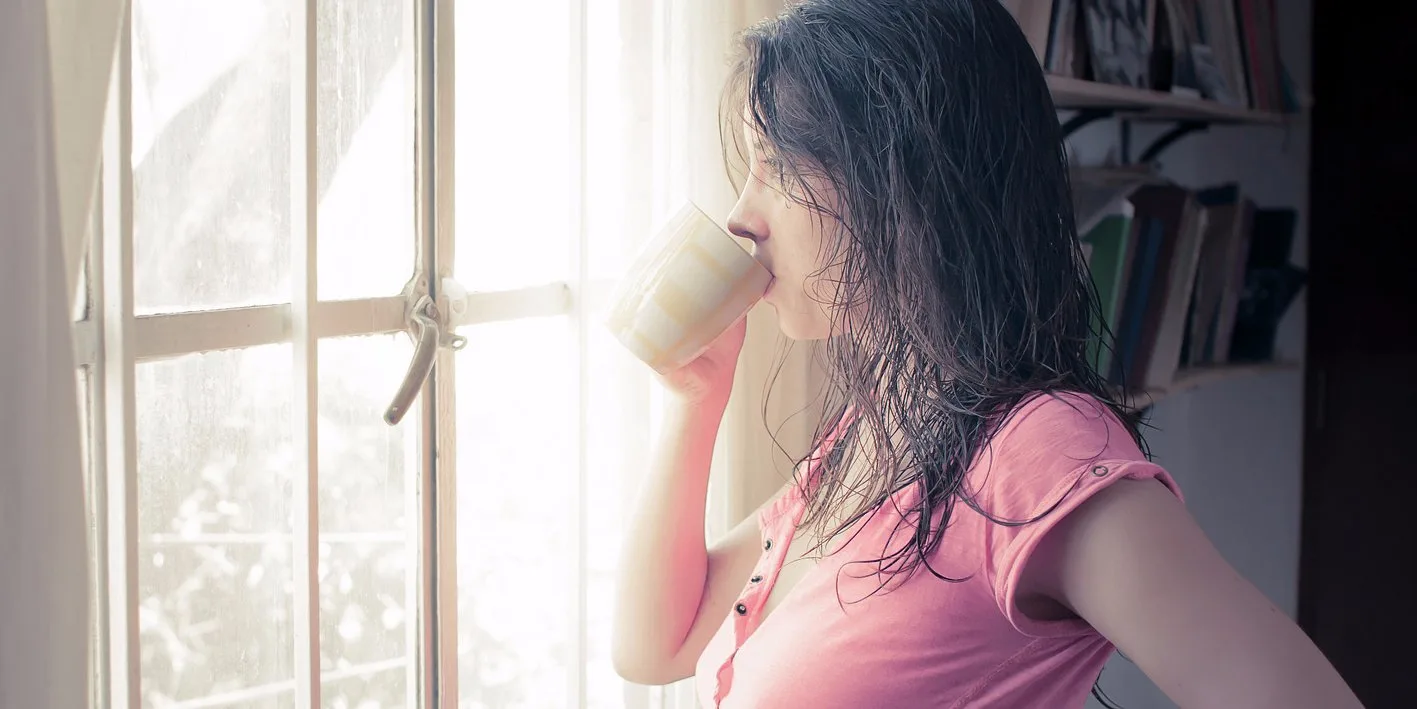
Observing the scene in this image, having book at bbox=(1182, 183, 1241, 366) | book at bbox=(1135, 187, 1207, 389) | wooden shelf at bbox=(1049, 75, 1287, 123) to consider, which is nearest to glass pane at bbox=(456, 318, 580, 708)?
wooden shelf at bbox=(1049, 75, 1287, 123)

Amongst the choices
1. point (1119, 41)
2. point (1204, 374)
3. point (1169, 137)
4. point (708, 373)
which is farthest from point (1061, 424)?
point (1169, 137)

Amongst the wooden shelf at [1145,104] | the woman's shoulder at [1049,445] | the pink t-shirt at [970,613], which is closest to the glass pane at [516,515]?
the pink t-shirt at [970,613]

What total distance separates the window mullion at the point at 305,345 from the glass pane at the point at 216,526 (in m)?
0.01

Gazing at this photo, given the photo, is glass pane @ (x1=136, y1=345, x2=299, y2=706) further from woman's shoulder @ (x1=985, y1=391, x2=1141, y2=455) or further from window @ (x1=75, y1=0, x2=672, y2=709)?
woman's shoulder @ (x1=985, y1=391, x2=1141, y2=455)

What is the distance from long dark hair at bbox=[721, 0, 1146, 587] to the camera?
78cm

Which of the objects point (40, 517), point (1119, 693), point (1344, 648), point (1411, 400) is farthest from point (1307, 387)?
point (40, 517)

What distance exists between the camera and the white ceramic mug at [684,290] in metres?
0.83

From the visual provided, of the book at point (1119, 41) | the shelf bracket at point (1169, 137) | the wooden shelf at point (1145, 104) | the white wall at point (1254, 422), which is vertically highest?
the book at point (1119, 41)

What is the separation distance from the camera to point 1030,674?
2.48 feet

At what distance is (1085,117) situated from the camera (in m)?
1.95

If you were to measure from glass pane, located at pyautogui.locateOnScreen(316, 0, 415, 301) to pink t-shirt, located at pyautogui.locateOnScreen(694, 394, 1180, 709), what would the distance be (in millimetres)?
407

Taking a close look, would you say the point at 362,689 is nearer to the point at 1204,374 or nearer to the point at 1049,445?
the point at 1049,445

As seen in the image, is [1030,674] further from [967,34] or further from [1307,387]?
[1307,387]

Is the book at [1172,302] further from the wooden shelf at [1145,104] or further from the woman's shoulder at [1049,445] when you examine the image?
the woman's shoulder at [1049,445]
